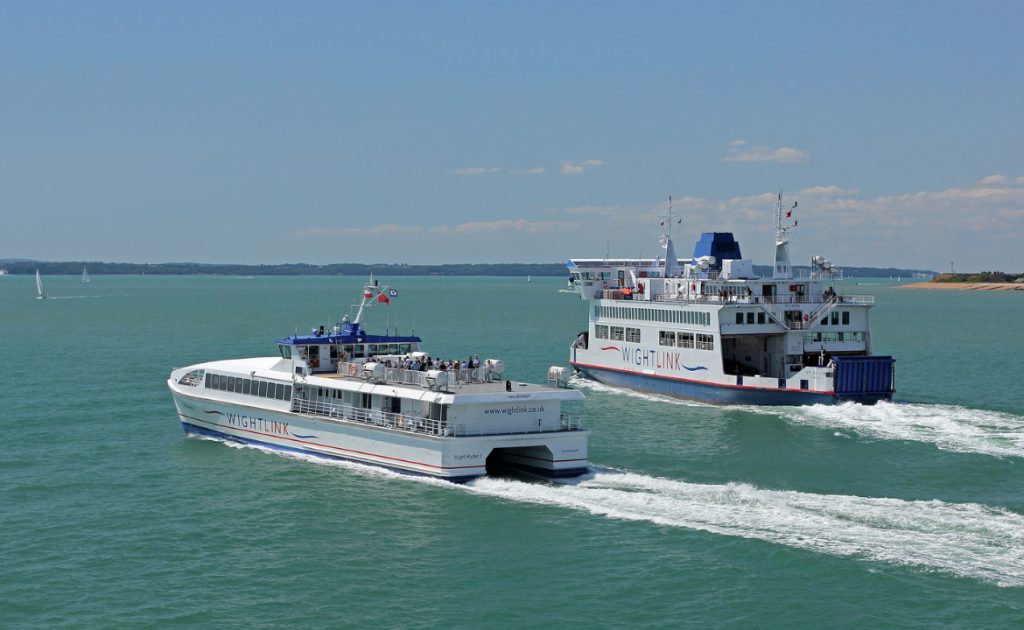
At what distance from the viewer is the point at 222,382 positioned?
43281 mm

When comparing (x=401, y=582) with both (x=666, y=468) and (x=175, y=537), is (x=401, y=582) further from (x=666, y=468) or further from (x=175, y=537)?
(x=666, y=468)

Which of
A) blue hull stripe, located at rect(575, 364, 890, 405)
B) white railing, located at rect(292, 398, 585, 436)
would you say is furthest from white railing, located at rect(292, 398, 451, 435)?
blue hull stripe, located at rect(575, 364, 890, 405)

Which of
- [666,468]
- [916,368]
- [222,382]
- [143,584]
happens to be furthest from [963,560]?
[916,368]

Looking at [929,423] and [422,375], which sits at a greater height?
[422,375]

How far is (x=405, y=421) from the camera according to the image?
36500mm

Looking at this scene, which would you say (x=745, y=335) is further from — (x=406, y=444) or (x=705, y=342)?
(x=406, y=444)

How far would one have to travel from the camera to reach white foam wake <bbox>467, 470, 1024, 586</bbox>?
2700cm

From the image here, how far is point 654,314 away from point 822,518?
32.0 meters

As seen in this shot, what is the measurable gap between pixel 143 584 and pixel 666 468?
64.4 ft

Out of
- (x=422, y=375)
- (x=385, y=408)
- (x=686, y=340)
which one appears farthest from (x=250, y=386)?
(x=686, y=340)

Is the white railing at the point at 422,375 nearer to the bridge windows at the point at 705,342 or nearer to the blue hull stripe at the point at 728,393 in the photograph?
the blue hull stripe at the point at 728,393

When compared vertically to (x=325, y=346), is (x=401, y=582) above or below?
below

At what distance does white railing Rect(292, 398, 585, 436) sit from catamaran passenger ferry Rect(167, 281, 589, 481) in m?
0.04

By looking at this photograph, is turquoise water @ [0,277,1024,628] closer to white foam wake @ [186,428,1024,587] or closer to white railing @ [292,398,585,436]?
white foam wake @ [186,428,1024,587]
